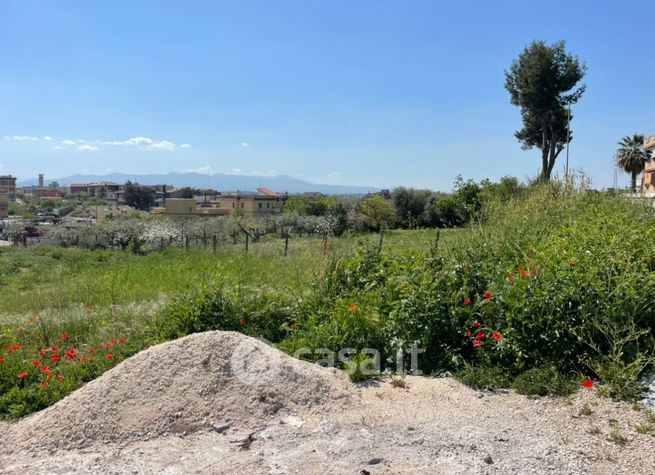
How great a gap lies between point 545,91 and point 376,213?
12.4 meters

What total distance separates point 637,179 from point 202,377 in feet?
133

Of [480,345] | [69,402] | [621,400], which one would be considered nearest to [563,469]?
[621,400]

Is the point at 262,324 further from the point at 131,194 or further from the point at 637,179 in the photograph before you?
the point at 131,194

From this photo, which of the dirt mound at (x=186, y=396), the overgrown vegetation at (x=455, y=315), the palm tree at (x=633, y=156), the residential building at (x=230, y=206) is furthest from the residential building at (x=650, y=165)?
the residential building at (x=230, y=206)

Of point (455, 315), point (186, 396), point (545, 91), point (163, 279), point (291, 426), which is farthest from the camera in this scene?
point (545, 91)

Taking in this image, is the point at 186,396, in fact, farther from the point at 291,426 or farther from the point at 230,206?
the point at 230,206

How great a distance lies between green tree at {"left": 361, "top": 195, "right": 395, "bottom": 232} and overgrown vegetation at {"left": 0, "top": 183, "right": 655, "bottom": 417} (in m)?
25.5

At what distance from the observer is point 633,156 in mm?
35281

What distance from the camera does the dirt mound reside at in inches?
119

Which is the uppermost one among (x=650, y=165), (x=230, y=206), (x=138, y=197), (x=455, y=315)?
(x=650, y=165)

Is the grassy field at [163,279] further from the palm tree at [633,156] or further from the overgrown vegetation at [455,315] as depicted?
the palm tree at [633,156]

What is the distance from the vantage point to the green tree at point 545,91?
2836 centimetres

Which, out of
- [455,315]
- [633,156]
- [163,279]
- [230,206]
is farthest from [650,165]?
[230,206]

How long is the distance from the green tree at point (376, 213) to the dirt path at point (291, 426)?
2806 cm
